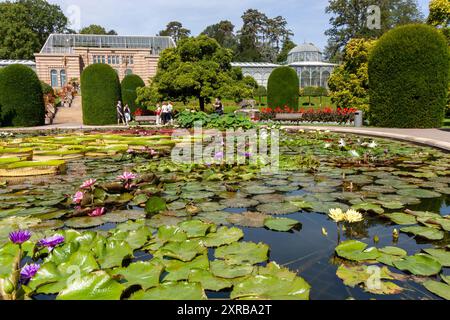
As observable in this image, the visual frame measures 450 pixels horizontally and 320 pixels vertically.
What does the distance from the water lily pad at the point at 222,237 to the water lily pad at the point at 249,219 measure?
0.96ft

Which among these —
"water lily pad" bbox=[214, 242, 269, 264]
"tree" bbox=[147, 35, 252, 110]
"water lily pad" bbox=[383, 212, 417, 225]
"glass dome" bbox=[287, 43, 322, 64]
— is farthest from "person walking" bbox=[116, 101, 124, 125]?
"glass dome" bbox=[287, 43, 322, 64]

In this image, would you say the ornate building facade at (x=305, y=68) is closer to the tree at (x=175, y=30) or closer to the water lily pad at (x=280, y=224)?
the tree at (x=175, y=30)

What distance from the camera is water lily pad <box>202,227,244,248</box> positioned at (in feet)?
8.10

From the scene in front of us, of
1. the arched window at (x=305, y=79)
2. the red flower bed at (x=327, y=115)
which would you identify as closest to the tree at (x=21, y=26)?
the arched window at (x=305, y=79)

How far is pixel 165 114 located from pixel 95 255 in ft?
54.6

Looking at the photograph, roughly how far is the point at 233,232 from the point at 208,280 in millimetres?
752

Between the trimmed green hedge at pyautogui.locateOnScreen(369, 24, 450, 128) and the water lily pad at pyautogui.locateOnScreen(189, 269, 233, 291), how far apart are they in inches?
506

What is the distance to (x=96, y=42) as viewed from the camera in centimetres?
4712

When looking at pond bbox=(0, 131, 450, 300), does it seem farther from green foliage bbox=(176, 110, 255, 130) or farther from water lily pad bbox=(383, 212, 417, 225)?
green foliage bbox=(176, 110, 255, 130)

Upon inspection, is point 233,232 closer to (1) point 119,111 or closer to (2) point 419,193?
(2) point 419,193

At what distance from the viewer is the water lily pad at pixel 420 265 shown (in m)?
1.99

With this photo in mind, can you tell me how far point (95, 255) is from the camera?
7.00 ft
